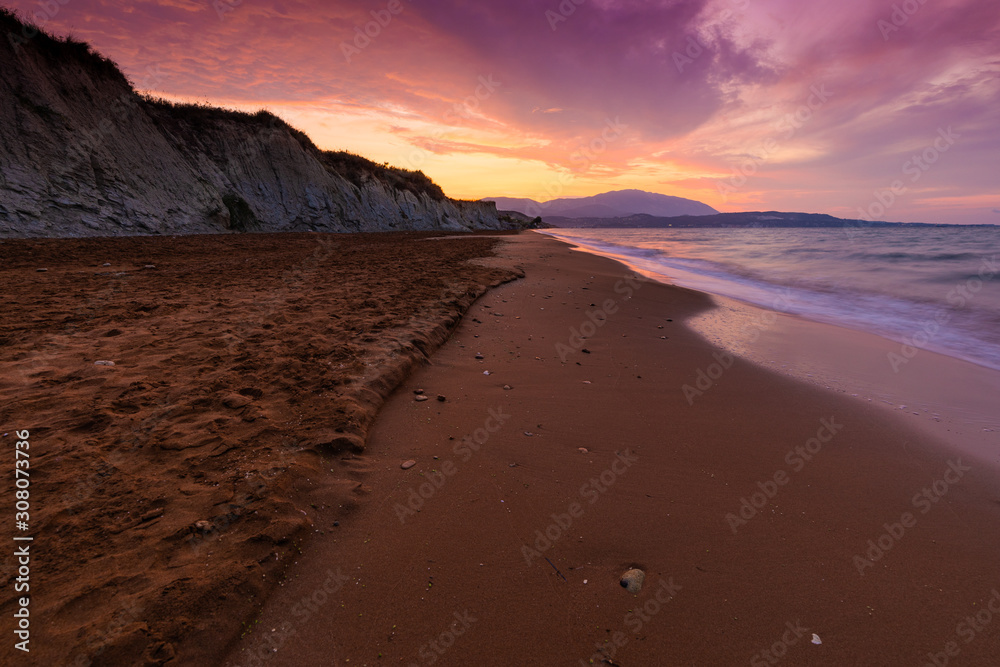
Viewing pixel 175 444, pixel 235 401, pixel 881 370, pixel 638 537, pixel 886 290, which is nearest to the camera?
pixel 638 537

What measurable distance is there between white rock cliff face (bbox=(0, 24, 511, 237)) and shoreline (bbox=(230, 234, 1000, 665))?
745 inches

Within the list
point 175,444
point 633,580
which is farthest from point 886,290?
point 175,444

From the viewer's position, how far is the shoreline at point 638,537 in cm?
177

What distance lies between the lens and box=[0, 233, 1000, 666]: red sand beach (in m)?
1.73

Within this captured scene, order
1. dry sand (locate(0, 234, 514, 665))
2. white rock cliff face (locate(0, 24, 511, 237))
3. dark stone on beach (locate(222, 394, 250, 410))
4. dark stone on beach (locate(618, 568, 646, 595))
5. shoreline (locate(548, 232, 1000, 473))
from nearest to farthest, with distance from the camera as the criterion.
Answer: dry sand (locate(0, 234, 514, 665))
dark stone on beach (locate(618, 568, 646, 595))
dark stone on beach (locate(222, 394, 250, 410))
shoreline (locate(548, 232, 1000, 473))
white rock cliff face (locate(0, 24, 511, 237))

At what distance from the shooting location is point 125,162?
17.1m

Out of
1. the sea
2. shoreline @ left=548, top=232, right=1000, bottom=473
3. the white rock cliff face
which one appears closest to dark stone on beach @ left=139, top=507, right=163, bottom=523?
shoreline @ left=548, top=232, right=1000, bottom=473

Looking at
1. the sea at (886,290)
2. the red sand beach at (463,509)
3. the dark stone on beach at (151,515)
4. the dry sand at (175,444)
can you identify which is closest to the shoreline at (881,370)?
the red sand beach at (463,509)

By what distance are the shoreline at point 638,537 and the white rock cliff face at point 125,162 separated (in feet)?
62.1

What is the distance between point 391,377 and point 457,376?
2.56ft

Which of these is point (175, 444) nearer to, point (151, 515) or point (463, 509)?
point (151, 515)

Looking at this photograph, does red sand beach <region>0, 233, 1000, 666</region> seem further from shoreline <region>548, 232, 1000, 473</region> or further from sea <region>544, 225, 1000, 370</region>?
sea <region>544, 225, 1000, 370</region>

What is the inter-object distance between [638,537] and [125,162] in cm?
2451

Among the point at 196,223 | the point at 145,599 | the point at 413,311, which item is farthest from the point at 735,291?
the point at 196,223
